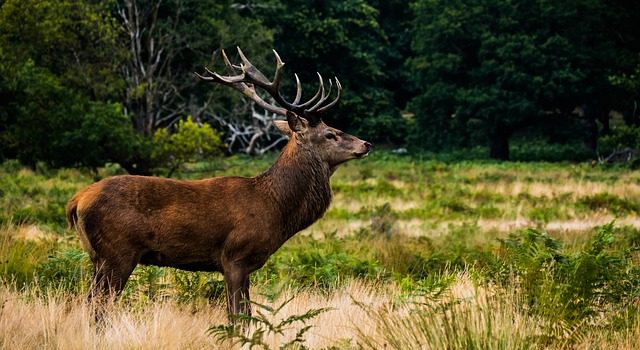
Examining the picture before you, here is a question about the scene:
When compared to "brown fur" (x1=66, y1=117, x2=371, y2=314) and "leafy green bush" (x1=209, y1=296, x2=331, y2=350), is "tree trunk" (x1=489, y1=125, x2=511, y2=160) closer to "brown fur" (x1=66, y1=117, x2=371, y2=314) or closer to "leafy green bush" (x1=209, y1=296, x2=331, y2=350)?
"brown fur" (x1=66, y1=117, x2=371, y2=314)

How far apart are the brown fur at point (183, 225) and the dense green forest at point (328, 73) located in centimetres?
1454

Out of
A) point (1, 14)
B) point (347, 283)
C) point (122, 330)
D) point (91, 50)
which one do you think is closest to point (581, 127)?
point (91, 50)

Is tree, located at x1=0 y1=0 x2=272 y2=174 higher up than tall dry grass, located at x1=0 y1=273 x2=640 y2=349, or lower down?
higher up

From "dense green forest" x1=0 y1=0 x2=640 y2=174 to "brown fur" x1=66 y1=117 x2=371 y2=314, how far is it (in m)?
14.5

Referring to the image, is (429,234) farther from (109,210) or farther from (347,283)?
(109,210)

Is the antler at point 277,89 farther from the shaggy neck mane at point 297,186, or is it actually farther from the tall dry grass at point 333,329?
the tall dry grass at point 333,329

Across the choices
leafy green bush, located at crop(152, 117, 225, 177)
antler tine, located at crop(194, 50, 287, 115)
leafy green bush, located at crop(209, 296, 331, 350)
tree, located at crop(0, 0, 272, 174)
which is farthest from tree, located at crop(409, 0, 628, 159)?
leafy green bush, located at crop(209, 296, 331, 350)

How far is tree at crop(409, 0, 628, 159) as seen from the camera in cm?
3756

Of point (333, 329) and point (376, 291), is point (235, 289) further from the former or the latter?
point (376, 291)

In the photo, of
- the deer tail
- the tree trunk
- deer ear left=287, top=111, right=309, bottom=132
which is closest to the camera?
the deer tail

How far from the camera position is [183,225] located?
6605 millimetres

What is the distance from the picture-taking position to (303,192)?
7328mm

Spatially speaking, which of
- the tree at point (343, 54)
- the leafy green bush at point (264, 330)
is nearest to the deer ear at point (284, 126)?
the leafy green bush at point (264, 330)

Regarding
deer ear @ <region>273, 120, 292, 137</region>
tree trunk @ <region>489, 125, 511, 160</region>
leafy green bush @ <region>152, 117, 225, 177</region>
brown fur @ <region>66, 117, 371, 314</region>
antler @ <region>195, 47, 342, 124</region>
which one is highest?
antler @ <region>195, 47, 342, 124</region>
